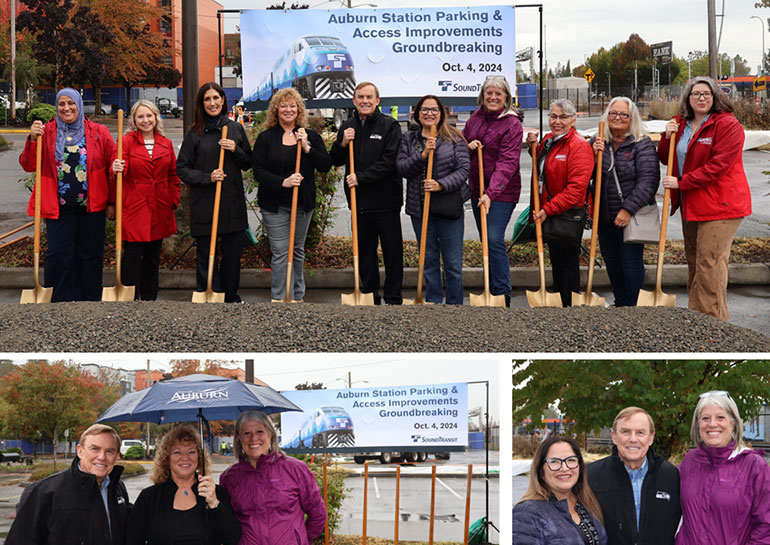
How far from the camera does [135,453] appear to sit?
19.9 feet

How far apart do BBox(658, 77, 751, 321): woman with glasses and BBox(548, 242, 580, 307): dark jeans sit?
896mm

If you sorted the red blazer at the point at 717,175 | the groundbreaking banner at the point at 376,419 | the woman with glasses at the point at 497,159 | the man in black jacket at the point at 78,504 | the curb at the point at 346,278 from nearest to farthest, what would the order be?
the man in black jacket at the point at 78,504 → the groundbreaking banner at the point at 376,419 → the red blazer at the point at 717,175 → the woman with glasses at the point at 497,159 → the curb at the point at 346,278

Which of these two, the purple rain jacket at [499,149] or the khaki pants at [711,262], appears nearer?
the khaki pants at [711,262]

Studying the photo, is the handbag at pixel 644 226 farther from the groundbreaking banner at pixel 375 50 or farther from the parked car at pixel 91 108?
the parked car at pixel 91 108

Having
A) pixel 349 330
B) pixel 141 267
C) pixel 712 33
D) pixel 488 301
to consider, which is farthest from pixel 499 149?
pixel 712 33

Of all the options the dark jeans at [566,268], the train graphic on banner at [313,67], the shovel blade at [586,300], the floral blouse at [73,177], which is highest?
the train graphic on banner at [313,67]

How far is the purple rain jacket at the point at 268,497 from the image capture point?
14.8 feet

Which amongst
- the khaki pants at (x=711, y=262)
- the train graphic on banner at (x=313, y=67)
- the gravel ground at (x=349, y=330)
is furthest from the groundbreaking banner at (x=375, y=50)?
the gravel ground at (x=349, y=330)

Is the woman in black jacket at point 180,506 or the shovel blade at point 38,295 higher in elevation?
the shovel blade at point 38,295

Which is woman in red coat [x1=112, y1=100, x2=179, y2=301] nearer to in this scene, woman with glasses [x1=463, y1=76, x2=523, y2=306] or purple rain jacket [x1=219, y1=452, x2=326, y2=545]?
woman with glasses [x1=463, y1=76, x2=523, y2=306]

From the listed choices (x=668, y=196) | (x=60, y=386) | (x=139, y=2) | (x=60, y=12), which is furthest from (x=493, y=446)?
(x=139, y=2)

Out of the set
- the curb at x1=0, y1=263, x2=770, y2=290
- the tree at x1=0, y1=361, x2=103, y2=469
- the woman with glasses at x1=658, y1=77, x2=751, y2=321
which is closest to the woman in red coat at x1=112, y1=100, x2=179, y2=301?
the tree at x1=0, y1=361, x2=103, y2=469

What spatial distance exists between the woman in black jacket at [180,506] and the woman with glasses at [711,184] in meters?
4.36

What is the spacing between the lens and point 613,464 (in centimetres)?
439
